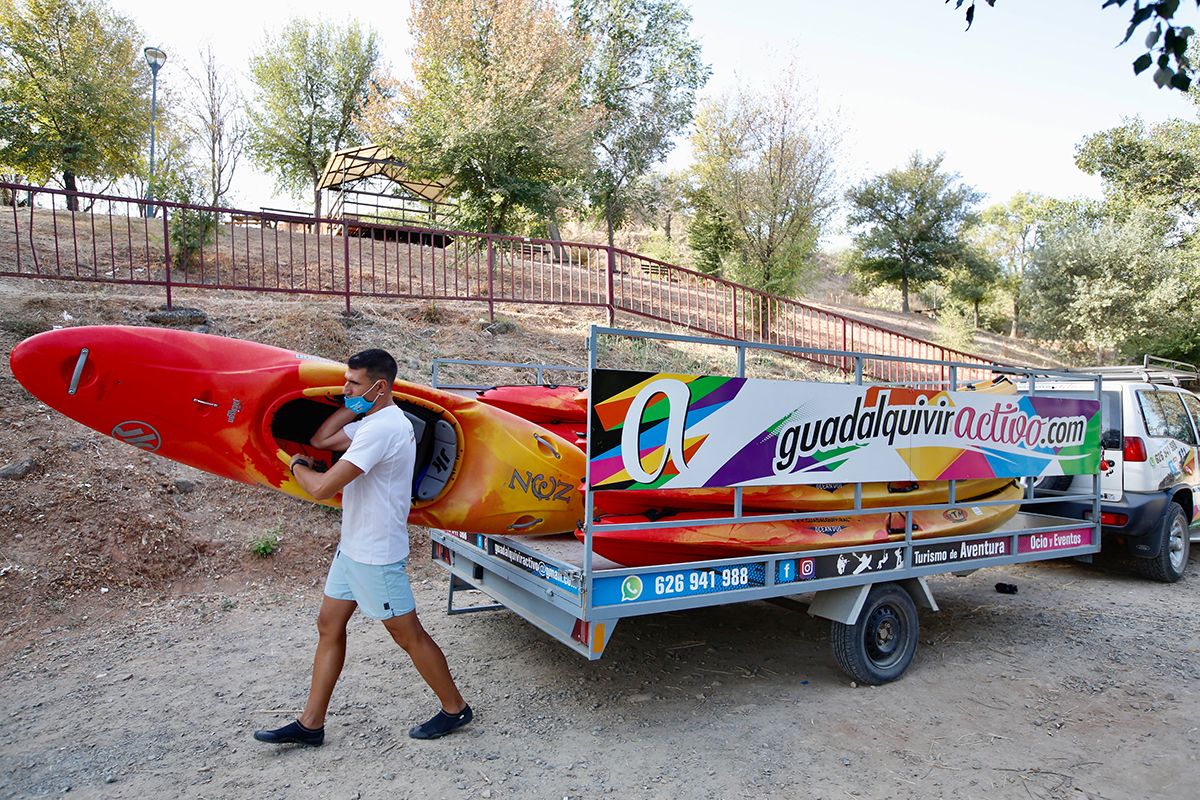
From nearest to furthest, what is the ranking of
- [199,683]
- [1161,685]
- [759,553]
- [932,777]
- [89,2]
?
1. [932,777]
2. [759,553]
3. [199,683]
4. [1161,685]
5. [89,2]

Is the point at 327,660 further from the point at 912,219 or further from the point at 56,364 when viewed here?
the point at 912,219

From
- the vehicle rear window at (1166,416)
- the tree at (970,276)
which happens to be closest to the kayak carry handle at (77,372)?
the vehicle rear window at (1166,416)

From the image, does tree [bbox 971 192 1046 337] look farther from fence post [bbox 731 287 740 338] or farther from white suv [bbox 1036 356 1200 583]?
white suv [bbox 1036 356 1200 583]

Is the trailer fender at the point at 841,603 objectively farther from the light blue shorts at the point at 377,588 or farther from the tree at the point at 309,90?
the tree at the point at 309,90

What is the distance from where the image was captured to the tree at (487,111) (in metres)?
16.4

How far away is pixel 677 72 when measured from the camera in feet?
94.3

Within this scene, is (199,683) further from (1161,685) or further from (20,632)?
(1161,685)

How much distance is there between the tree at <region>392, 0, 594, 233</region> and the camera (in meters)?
16.4

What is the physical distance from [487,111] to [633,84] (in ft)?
46.0

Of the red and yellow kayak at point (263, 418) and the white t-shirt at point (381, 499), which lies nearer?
the white t-shirt at point (381, 499)

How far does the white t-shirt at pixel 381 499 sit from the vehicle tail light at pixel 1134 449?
686 centimetres

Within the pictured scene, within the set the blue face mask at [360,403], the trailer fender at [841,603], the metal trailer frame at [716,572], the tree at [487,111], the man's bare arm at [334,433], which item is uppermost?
the tree at [487,111]

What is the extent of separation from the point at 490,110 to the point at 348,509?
1457cm

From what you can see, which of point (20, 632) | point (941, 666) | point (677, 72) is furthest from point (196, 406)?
point (677, 72)
